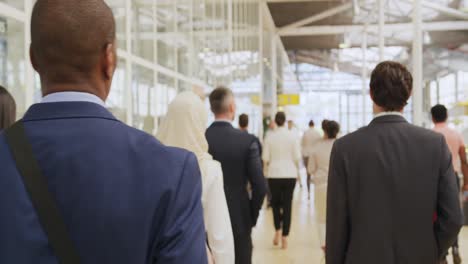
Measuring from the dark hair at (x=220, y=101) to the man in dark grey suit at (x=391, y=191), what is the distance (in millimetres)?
1519

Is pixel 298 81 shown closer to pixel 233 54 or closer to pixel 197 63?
pixel 233 54

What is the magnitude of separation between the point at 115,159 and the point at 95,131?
0.23 ft

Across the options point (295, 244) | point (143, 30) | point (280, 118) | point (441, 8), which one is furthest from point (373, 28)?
point (143, 30)

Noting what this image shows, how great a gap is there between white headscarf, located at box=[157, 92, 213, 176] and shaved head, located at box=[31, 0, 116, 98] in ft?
4.59

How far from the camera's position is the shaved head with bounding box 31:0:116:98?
1071mm

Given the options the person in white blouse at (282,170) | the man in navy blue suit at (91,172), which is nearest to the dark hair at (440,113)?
the person in white blouse at (282,170)

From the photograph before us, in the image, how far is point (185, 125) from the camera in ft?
8.30

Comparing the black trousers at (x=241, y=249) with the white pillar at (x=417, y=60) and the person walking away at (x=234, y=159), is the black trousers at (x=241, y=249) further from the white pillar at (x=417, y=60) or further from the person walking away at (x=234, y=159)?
the white pillar at (x=417, y=60)

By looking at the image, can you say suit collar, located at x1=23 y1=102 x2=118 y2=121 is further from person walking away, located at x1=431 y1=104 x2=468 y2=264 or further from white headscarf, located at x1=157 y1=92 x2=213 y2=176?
person walking away, located at x1=431 y1=104 x2=468 y2=264

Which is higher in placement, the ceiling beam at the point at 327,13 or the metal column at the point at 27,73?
the ceiling beam at the point at 327,13

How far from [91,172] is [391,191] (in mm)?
1709

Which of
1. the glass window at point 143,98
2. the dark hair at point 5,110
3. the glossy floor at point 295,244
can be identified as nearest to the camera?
the dark hair at point 5,110

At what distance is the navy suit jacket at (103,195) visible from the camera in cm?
100

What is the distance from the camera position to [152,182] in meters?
1.03
